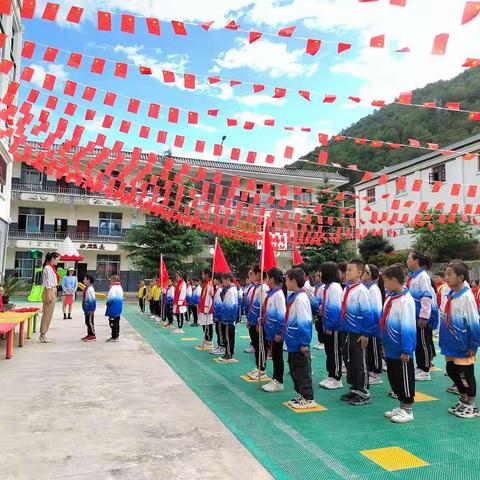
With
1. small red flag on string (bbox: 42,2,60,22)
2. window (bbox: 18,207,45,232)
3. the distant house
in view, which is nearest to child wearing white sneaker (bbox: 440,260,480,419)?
small red flag on string (bbox: 42,2,60,22)

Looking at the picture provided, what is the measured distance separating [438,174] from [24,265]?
25.7 m

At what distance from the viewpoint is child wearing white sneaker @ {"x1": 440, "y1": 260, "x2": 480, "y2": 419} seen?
14.5 feet

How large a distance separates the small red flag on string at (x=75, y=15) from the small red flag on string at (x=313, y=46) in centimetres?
254

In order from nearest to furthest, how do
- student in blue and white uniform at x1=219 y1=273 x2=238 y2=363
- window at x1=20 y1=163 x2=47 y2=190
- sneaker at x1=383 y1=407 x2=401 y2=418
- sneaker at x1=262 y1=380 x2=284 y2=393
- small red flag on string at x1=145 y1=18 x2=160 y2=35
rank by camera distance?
sneaker at x1=383 y1=407 x2=401 y2=418 < small red flag on string at x1=145 y1=18 x2=160 y2=35 < sneaker at x1=262 y1=380 x2=284 y2=393 < student in blue and white uniform at x1=219 y1=273 x2=238 y2=363 < window at x1=20 y1=163 x2=47 y2=190

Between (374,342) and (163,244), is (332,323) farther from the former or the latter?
(163,244)

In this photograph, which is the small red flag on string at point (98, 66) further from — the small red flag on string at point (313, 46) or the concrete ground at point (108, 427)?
the concrete ground at point (108, 427)

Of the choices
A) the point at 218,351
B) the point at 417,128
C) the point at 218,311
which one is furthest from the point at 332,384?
the point at 417,128

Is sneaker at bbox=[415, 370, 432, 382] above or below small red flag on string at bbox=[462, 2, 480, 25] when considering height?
below

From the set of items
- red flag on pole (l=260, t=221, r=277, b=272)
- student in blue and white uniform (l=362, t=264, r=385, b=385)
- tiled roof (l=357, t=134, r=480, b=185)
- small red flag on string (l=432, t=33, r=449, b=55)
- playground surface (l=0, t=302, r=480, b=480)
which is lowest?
playground surface (l=0, t=302, r=480, b=480)

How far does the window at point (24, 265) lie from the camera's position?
92.8ft

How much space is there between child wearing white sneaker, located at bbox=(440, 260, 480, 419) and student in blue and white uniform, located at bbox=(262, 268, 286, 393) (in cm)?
182

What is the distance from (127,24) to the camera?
476cm

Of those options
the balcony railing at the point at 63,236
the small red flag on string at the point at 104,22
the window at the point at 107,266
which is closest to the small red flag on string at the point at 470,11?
the small red flag on string at the point at 104,22

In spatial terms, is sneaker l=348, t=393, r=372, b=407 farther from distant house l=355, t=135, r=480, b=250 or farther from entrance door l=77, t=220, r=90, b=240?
entrance door l=77, t=220, r=90, b=240
